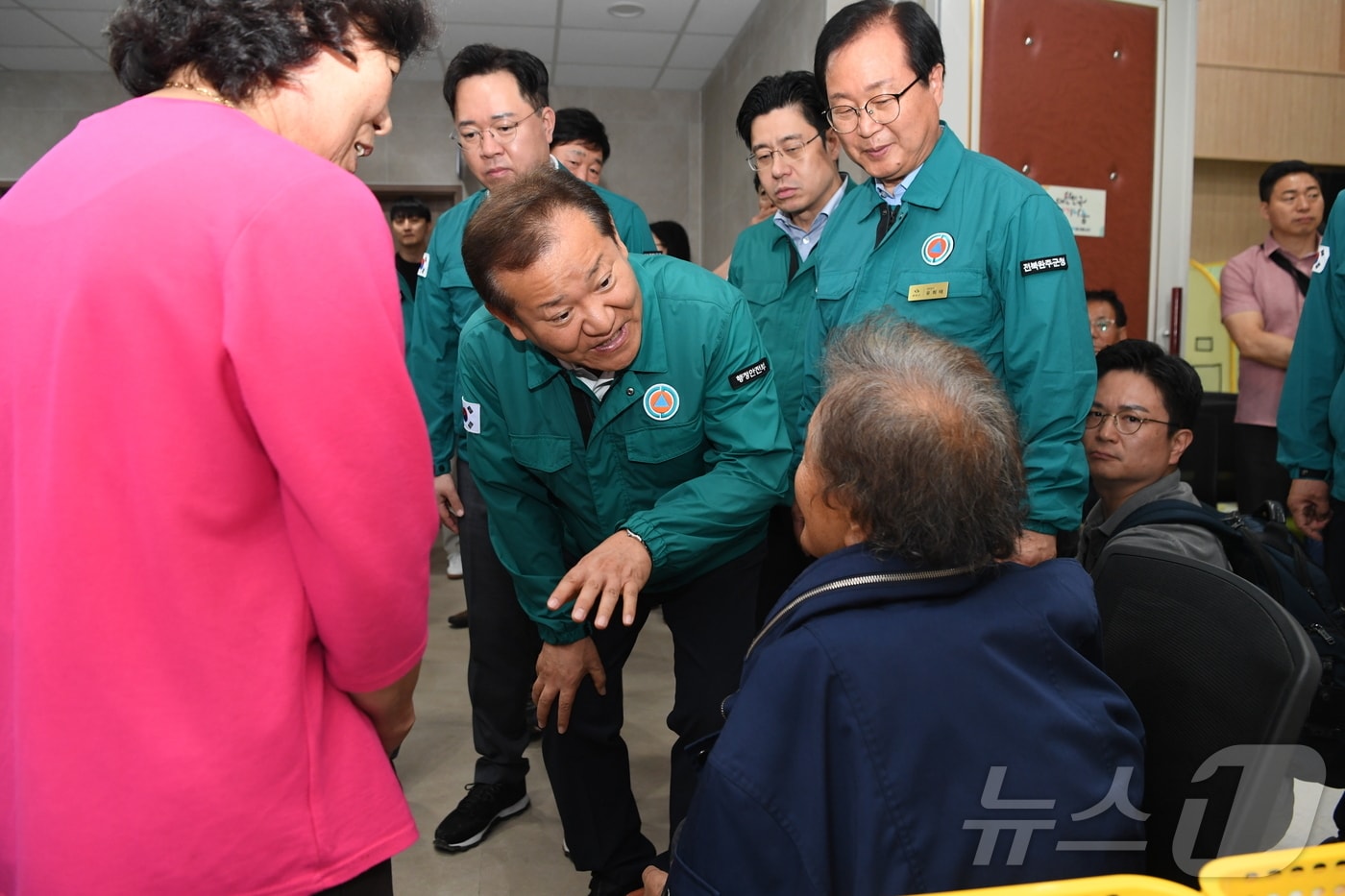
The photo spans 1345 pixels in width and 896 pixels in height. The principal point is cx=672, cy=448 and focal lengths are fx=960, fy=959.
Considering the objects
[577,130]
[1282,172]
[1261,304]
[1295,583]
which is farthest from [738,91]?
[1295,583]

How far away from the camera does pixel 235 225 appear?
68 centimetres

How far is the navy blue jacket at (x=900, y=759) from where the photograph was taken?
2.72 feet

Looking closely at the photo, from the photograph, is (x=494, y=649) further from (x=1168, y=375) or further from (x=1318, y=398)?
(x=1318, y=398)

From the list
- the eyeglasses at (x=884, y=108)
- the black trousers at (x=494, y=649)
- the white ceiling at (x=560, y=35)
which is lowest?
the black trousers at (x=494, y=649)

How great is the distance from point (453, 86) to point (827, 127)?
2.98ft

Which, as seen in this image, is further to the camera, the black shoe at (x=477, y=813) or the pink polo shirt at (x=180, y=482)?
the black shoe at (x=477, y=813)

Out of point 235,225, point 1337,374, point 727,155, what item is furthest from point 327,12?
point 727,155

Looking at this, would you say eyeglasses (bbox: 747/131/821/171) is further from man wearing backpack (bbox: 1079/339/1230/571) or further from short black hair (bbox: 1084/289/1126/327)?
short black hair (bbox: 1084/289/1126/327)

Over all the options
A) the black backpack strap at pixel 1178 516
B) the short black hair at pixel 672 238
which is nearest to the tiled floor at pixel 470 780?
the black backpack strap at pixel 1178 516

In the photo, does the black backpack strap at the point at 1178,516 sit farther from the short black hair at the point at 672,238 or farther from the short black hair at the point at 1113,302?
the short black hair at the point at 672,238

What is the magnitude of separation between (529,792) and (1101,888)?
1.94m

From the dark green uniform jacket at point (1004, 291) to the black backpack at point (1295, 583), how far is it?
6.5 inches

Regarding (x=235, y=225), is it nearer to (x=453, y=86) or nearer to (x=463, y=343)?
(x=463, y=343)

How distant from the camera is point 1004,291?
1.64m
